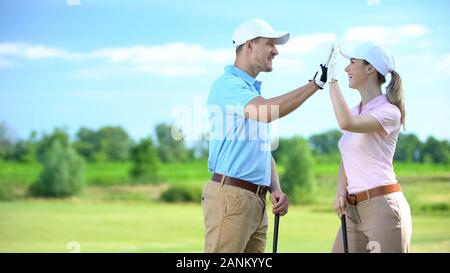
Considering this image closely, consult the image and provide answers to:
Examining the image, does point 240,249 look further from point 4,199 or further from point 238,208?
point 4,199

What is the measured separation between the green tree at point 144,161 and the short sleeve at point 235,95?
10583 millimetres

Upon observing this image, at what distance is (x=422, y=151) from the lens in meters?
12.2

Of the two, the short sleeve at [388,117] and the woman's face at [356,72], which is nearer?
the short sleeve at [388,117]

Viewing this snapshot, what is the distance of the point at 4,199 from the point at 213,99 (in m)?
12.5

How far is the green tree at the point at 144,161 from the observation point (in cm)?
1389

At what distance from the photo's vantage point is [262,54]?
335 centimetres

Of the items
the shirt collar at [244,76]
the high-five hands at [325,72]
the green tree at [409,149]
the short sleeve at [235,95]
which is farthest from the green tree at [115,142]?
the high-five hands at [325,72]

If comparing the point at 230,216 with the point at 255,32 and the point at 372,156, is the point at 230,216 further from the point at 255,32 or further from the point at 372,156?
the point at 255,32

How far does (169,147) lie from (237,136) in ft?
35.2

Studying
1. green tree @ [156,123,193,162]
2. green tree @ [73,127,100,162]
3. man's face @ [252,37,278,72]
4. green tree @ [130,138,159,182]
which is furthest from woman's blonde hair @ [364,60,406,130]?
green tree @ [73,127,100,162]

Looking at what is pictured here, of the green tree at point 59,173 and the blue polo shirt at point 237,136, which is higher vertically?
the blue polo shirt at point 237,136

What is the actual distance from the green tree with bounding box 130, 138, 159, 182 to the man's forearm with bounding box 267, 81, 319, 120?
10.8 m

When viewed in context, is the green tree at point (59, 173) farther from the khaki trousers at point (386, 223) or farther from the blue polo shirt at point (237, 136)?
the khaki trousers at point (386, 223)
